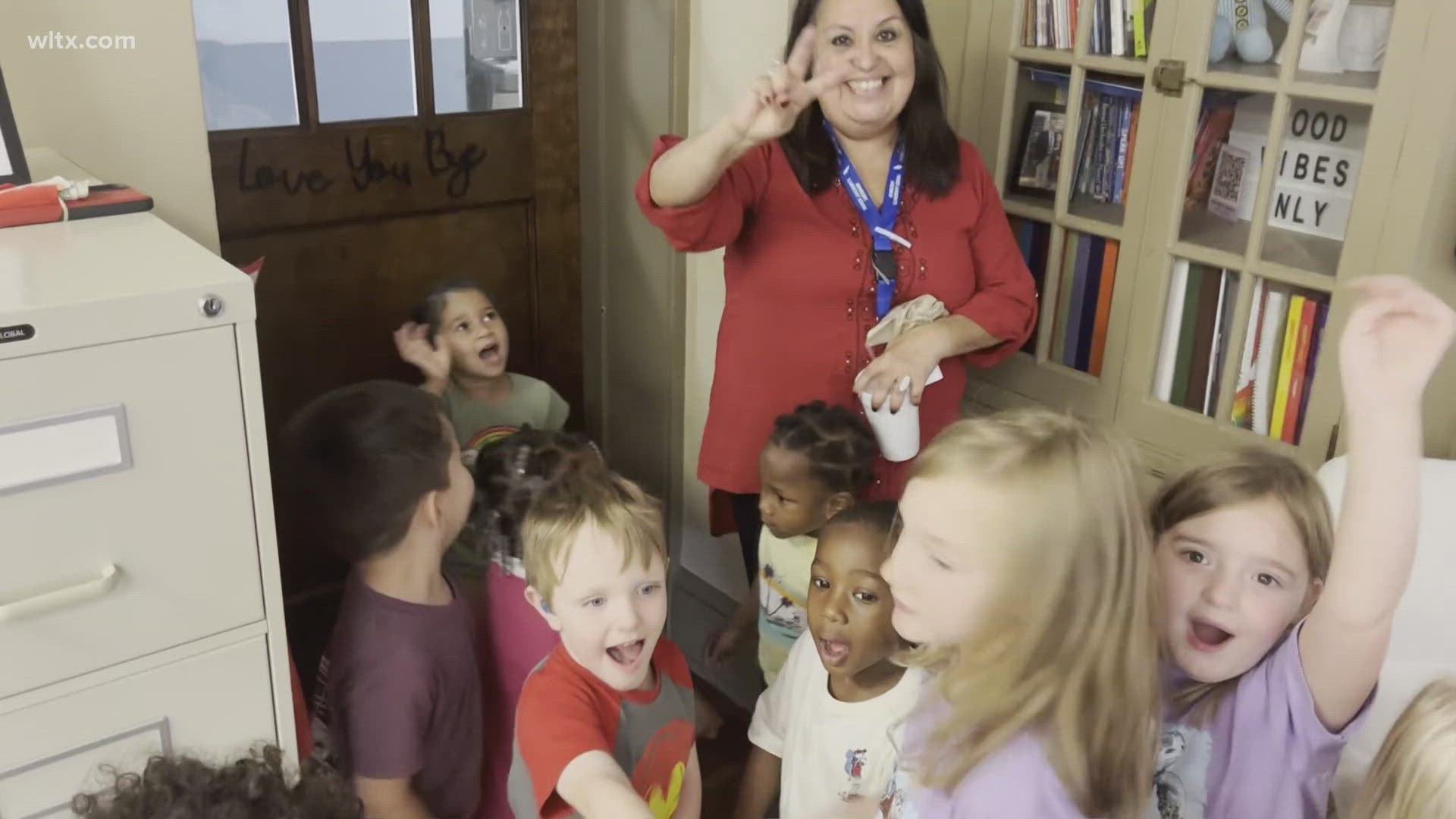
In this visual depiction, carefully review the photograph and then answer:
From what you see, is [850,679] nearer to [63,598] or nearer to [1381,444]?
[1381,444]

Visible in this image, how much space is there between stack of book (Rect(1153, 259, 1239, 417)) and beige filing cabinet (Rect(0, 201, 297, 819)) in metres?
1.33

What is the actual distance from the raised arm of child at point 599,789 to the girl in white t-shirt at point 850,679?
250mm

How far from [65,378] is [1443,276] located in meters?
1.54

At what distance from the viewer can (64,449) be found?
0.85 m

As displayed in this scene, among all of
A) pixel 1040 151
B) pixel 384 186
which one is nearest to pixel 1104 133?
pixel 1040 151

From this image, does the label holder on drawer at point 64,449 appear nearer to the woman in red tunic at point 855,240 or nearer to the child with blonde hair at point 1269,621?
the woman in red tunic at point 855,240

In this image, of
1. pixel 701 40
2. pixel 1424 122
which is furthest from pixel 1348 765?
pixel 701 40

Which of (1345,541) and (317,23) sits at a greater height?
(317,23)

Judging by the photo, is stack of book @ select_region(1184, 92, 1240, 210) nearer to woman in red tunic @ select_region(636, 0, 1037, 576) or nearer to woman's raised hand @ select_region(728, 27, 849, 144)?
woman in red tunic @ select_region(636, 0, 1037, 576)

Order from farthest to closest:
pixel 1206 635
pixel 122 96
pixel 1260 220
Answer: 1. pixel 1260 220
2. pixel 122 96
3. pixel 1206 635

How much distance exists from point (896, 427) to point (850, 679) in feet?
1.19

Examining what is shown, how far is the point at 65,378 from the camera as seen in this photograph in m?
0.84

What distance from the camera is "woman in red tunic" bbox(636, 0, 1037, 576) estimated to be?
152 cm

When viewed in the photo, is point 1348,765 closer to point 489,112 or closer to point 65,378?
point 65,378
